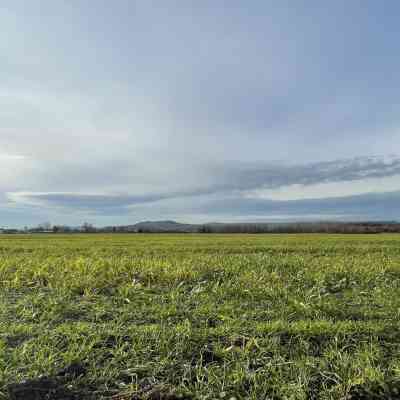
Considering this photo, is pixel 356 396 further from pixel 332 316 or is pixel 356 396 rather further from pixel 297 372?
pixel 332 316

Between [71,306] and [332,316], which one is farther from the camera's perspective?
[71,306]

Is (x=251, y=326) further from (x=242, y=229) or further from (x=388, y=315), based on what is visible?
(x=242, y=229)

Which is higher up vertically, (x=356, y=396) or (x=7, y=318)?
(x=7, y=318)

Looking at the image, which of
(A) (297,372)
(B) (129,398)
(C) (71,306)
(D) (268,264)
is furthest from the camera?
(D) (268,264)

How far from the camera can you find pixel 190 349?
12.4 feet

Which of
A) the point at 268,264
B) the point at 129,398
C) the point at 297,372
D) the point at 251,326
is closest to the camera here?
the point at 129,398

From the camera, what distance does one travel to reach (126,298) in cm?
587

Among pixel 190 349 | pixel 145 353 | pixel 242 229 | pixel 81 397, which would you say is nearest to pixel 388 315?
pixel 190 349

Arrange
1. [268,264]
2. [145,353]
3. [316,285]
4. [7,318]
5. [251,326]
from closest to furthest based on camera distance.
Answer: [145,353]
[251,326]
[7,318]
[316,285]
[268,264]

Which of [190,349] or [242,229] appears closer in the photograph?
[190,349]

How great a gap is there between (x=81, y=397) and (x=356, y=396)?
2538mm

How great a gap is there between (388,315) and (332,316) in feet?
2.76

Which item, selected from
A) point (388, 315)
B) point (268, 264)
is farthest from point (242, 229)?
point (388, 315)

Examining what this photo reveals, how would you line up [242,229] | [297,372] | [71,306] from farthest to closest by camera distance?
[242,229], [71,306], [297,372]
